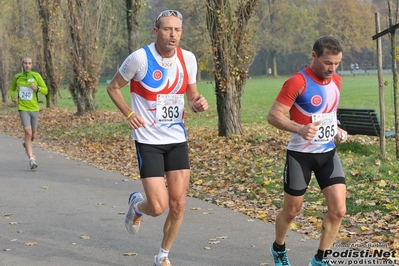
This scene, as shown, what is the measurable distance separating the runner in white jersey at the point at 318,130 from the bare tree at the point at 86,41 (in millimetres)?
21783

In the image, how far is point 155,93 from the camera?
6355 mm

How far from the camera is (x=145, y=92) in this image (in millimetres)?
6359

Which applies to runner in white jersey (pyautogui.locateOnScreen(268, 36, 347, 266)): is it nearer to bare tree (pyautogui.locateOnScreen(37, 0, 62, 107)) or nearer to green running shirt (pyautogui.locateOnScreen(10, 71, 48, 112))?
green running shirt (pyautogui.locateOnScreen(10, 71, 48, 112))

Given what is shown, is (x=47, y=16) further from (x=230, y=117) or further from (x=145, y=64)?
(x=145, y=64)

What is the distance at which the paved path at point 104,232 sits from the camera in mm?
6973

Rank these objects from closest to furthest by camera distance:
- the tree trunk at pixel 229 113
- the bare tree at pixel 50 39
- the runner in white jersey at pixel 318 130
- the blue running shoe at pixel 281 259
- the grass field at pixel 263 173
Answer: the runner in white jersey at pixel 318 130
the blue running shoe at pixel 281 259
the grass field at pixel 263 173
the tree trunk at pixel 229 113
the bare tree at pixel 50 39

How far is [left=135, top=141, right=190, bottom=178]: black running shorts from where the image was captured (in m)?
6.36

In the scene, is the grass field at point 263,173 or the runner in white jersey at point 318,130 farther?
the grass field at point 263,173

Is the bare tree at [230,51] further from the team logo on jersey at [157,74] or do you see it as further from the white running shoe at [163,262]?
the white running shoe at [163,262]

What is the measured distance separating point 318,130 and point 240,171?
6.23 m

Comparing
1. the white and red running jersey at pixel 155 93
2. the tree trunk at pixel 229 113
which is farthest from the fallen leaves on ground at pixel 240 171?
the white and red running jersey at pixel 155 93

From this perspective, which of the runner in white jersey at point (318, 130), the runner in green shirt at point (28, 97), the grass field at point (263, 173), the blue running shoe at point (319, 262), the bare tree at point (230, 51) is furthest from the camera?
the bare tree at point (230, 51)

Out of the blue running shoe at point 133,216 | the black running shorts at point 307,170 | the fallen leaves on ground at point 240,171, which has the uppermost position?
the black running shorts at point 307,170

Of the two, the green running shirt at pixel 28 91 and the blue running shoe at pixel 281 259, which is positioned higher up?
the green running shirt at pixel 28 91
